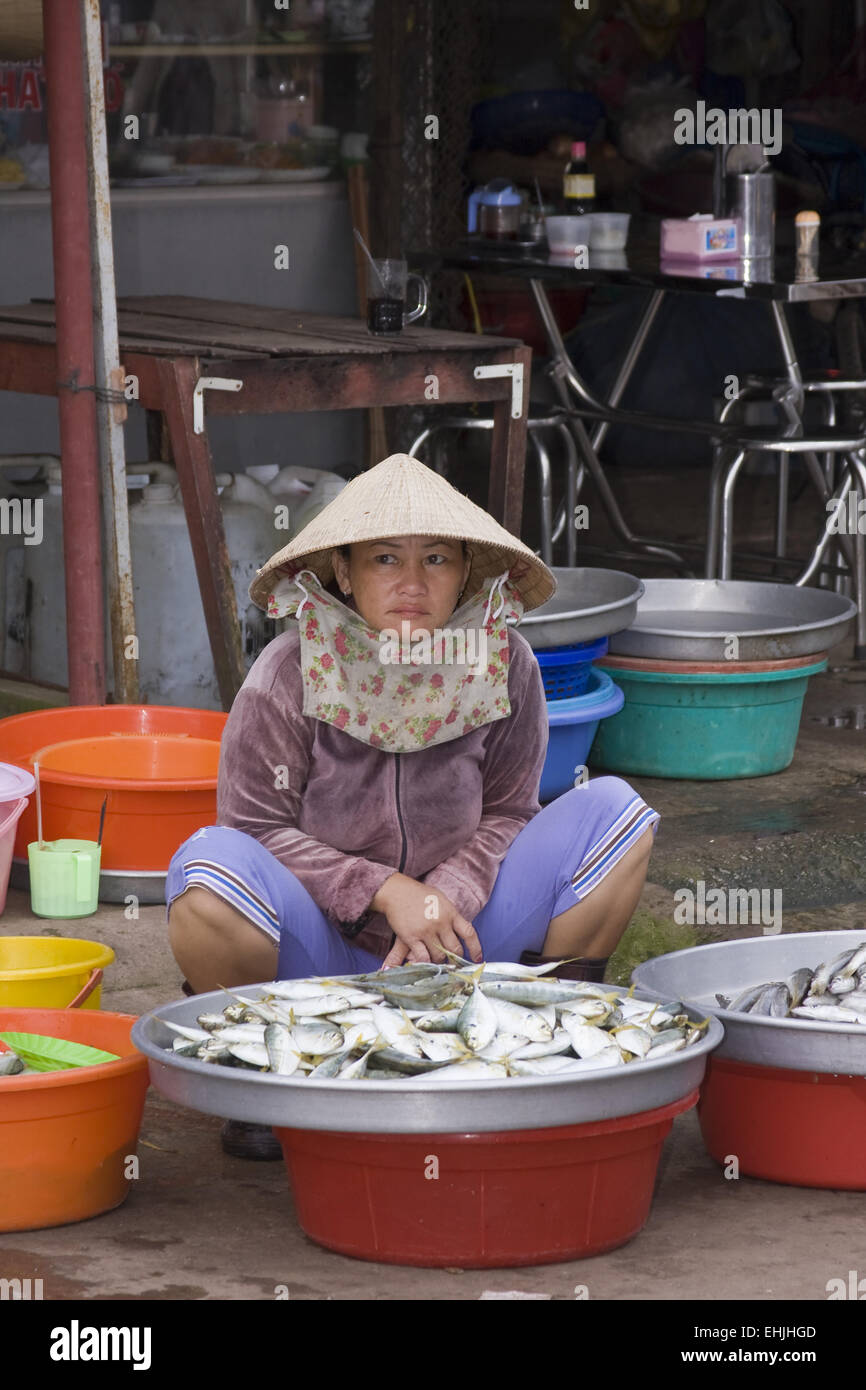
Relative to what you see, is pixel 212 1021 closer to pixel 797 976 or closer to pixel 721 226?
pixel 797 976

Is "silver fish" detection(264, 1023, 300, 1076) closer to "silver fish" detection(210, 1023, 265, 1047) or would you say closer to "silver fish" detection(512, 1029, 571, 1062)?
"silver fish" detection(210, 1023, 265, 1047)

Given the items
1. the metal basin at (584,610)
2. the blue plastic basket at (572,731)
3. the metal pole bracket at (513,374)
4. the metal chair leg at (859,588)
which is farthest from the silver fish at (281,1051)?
the metal chair leg at (859,588)

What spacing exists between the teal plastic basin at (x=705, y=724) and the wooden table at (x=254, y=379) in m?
0.63

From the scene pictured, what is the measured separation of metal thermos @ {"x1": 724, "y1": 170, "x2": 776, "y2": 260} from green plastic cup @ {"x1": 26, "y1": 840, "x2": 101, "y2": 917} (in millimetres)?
3380

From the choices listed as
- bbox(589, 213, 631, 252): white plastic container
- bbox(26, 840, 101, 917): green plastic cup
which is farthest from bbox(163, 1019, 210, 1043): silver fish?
bbox(589, 213, 631, 252): white plastic container

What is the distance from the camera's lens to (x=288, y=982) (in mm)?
3051

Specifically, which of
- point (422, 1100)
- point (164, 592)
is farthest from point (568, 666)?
point (422, 1100)

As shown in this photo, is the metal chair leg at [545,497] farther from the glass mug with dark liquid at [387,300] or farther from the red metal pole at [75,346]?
the red metal pole at [75,346]

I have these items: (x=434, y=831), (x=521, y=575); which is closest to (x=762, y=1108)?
(x=434, y=831)

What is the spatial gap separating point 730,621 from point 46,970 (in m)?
2.80

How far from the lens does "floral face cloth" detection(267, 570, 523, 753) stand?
330cm

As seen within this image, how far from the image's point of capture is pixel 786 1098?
10.2ft

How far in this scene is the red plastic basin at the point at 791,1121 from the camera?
3.07m

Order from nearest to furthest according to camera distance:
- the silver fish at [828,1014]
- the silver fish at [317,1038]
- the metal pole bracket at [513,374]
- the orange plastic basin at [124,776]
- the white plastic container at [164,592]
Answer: the silver fish at [317,1038], the silver fish at [828,1014], the orange plastic basin at [124,776], the metal pole bracket at [513,374], the white plastic container at [164,592]
